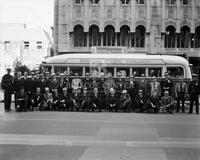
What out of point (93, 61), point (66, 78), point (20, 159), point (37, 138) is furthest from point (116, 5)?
point (20, 159)

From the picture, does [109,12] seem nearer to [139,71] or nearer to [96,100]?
[139,71]

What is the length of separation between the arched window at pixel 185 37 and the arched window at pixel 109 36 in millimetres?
7301

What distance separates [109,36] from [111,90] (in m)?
27.1

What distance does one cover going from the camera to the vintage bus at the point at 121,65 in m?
26.7

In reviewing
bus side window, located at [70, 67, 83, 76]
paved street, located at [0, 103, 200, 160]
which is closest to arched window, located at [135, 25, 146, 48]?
bus side window, located at [70, 67, 83, 76]

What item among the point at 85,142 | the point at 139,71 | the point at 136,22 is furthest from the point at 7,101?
the point at 136,22

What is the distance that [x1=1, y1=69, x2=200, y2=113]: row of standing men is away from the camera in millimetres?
21609

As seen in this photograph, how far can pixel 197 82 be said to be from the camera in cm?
2225

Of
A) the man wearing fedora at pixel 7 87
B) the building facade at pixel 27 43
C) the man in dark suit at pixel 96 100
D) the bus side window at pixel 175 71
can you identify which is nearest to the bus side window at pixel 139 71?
the bus side window at pixel 175 71

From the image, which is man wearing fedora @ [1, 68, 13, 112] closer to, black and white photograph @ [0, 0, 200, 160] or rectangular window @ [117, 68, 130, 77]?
black and white photograph @ [0, 0, 200, 160]

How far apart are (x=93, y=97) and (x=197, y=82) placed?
16.9 ft

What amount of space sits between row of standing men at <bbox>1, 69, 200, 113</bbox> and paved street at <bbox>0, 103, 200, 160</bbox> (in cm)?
457

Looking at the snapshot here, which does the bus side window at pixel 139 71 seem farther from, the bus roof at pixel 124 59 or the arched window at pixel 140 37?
the arched window at pixel 140 37

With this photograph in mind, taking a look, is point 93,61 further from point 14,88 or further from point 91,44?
point 91,44
